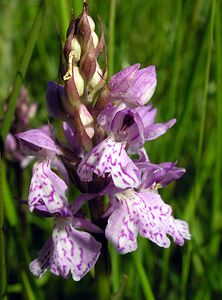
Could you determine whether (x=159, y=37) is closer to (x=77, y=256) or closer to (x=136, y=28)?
(x=136, y=28)

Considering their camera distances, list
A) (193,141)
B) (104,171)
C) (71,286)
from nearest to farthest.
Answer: (104,171), (71,286), (193,141)

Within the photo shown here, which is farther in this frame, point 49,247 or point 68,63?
point 49,247

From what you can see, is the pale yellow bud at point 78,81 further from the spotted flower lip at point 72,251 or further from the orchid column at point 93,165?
the spotted flower lip at point 72,251

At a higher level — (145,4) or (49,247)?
(145,4)

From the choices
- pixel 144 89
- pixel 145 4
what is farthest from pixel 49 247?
pixel 145 4

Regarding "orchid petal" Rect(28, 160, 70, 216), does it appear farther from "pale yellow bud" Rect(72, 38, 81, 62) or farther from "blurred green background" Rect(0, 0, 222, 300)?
"pale yellow bud" Rect(72, 38, 81, 62)

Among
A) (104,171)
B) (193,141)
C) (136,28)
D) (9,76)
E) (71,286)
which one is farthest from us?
(136,28)

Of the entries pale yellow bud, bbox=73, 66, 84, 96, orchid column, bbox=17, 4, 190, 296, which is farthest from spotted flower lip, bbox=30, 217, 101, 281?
pale yellow bud, bbox=73, 66, 84, 96
